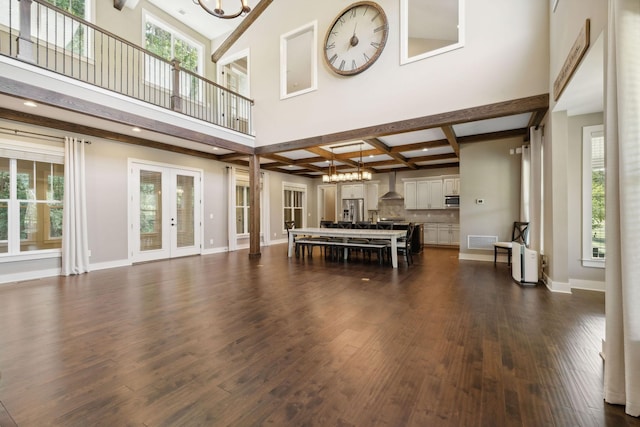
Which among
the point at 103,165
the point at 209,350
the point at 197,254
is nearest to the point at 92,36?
the point at 103,165

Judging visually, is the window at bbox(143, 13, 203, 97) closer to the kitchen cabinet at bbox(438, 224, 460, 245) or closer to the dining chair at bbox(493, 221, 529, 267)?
the dining chair at bbox(493, 221, 529, 267)

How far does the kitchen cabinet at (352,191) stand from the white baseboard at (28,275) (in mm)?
8553

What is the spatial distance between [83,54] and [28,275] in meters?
4.25

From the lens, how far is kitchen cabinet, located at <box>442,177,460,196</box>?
893cm

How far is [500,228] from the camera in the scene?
19.7ft

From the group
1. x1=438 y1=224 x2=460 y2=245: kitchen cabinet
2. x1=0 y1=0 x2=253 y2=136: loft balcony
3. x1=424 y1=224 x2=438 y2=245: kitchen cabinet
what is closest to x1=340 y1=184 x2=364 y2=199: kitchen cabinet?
x1=424 y1=224 x2=438 y2=245: kitchen cabinet

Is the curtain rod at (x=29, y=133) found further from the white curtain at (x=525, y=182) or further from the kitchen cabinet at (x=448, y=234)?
the kitchen cabinet at (x=448, y=234)

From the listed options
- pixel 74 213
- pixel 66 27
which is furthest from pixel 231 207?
pixel 66 27

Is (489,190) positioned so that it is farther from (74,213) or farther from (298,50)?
(74,213)

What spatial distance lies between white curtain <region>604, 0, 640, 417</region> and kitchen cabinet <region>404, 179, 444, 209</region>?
7.86 meters

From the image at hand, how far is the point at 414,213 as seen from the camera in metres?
9.88

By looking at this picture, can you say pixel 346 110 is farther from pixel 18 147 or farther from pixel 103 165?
pixel 18 147

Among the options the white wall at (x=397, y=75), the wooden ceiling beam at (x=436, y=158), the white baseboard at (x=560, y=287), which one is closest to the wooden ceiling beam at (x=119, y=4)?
the white wall at (x=397, y=75)

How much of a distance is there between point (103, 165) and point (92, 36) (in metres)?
2.55
